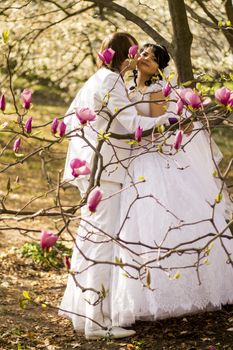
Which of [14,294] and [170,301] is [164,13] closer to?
[14,294]

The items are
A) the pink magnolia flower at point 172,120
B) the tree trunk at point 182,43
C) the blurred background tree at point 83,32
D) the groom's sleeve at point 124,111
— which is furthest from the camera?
the blurred background tree at point 83,32

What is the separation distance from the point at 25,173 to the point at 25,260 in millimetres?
5699

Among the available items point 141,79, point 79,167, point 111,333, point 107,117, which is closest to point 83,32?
point 141,79

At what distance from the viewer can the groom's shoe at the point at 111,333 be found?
4367 millimetres

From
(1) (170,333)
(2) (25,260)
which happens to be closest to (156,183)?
(1) (170,333)

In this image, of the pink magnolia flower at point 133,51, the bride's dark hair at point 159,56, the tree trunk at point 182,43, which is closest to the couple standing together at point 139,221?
the bride's dark hair at point 159,56

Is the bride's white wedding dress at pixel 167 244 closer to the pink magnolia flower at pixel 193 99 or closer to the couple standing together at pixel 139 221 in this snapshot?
the couple standing together at pixel 139 221

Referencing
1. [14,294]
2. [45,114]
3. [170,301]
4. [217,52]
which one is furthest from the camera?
[45,114]

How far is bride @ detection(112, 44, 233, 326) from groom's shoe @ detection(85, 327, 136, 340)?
46mm

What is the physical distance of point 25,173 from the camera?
12367 mm

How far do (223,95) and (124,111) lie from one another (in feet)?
4.18

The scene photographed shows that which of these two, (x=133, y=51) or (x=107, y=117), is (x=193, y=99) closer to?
(x=133, y=51)

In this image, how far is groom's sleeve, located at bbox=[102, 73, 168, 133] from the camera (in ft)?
14.1

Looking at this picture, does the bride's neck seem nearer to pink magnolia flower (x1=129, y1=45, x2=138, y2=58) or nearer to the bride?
the bride
